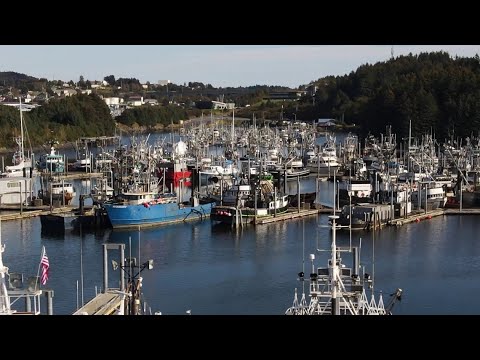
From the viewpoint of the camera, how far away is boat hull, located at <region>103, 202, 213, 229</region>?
31.7 ft

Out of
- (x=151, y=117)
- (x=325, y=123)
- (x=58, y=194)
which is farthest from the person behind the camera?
(x=151, y=117)

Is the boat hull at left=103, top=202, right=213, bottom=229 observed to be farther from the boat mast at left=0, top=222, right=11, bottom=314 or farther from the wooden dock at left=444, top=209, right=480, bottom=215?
the boat mast at left=0, top=222, right=11, bottom=314

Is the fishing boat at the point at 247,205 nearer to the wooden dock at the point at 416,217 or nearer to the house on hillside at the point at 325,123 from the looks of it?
the wooden dock at the point at 416,217

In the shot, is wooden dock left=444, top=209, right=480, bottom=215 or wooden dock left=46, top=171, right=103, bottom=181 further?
wooden dock left=46, top=171, right=103, bottom=181

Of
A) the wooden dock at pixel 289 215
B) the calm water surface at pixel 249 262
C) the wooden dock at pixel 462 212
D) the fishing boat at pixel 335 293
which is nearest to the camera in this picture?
the fishing boat at pixel 335 293

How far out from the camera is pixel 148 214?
9867mm

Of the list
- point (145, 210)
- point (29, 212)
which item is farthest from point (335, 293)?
point (29, 212)

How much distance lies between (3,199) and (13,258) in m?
3.59

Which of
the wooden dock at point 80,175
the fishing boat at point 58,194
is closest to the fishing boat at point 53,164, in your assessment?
the wooden dock at point 80,175

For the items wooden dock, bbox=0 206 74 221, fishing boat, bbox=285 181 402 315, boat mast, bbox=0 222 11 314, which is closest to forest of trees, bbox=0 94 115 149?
wooden dock, bbox=0 206 74 221

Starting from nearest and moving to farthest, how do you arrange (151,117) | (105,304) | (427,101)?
1. (105,304)
2. (427,101)
3. (151,117)

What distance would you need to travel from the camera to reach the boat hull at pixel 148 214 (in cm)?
966

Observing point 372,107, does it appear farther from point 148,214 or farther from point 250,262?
point 250,262

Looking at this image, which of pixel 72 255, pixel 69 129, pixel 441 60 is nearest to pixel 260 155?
pixel 72 255
